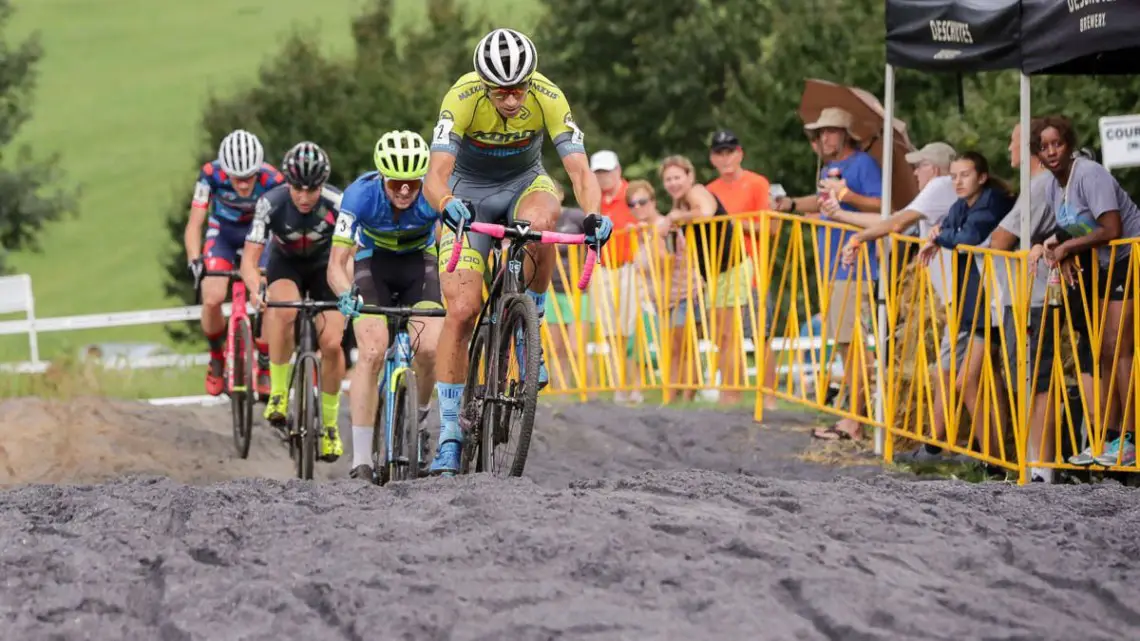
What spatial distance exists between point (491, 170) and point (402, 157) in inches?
35.6

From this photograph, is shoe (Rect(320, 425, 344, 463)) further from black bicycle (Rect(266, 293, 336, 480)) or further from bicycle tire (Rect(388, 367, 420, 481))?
bicycle tire (Rect(388, 367, 420, 481))

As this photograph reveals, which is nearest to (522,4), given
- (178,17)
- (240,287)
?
(178,17)

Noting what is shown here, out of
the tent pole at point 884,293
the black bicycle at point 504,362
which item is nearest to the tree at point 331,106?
the tent pole at point 884,293

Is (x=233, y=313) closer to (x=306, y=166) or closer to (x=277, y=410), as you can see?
(x=277, y=410)

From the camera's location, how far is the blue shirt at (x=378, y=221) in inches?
402

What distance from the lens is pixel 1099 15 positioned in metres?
9.46

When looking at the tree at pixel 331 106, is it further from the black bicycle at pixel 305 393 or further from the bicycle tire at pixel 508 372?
the bicycle tire at pixel 508 372

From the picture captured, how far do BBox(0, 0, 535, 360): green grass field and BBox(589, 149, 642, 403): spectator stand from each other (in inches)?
1074

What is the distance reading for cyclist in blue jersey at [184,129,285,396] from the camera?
13555mm

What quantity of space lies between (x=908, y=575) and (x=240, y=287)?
8468 millimetres

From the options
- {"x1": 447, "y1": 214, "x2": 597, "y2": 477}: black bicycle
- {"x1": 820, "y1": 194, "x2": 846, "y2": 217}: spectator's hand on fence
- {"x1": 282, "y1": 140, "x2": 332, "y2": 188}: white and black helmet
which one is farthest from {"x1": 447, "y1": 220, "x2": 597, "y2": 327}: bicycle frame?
{"x1": 820, "y1": 194, "x2": 846, "y2": 217}: spectator's hand on fence

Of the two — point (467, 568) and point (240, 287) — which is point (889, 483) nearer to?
point (467, 568)

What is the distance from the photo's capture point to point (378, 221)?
1034cm

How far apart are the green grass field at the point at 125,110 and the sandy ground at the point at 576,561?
116ft
